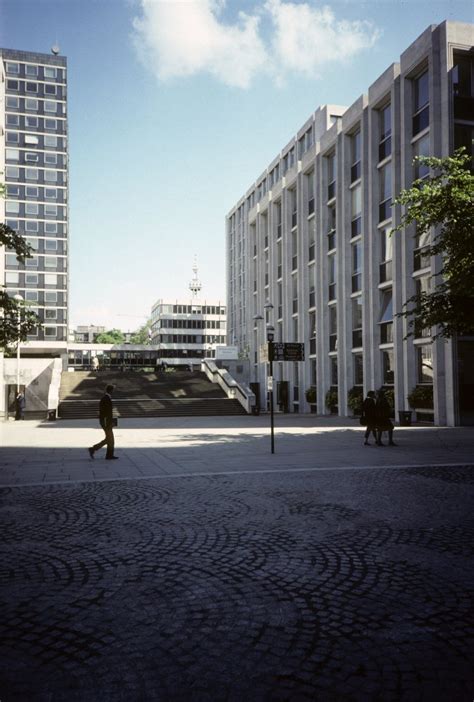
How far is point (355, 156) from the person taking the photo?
1221 inches

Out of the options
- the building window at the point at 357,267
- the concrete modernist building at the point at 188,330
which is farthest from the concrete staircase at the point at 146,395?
the concrete modernist building at the point at 188,330

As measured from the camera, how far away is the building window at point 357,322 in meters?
29.7

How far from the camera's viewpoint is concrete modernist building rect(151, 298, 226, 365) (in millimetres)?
104000

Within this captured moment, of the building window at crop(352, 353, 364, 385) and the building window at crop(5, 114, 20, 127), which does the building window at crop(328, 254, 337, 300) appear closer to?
the building window at crop(352, 353, 364, 385)

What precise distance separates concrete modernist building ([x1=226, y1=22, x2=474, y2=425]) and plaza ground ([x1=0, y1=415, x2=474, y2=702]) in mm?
13897

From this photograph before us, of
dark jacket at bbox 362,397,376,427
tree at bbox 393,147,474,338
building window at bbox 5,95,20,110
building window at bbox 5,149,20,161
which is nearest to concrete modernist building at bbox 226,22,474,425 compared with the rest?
tree at bbox 393,147,474,338

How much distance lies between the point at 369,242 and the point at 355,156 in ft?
20.9

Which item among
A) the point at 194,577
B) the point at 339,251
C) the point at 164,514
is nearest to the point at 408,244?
the point at 339,251

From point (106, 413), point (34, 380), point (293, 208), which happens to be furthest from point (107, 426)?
point (34, 380)

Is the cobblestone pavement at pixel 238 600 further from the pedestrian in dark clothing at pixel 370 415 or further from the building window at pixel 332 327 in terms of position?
the building window at pixel 332 327

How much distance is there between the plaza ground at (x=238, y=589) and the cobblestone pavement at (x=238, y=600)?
1 centimetres

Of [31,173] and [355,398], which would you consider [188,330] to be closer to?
[31,173]

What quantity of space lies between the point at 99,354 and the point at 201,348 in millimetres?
19314

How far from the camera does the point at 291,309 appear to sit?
39.4 m
